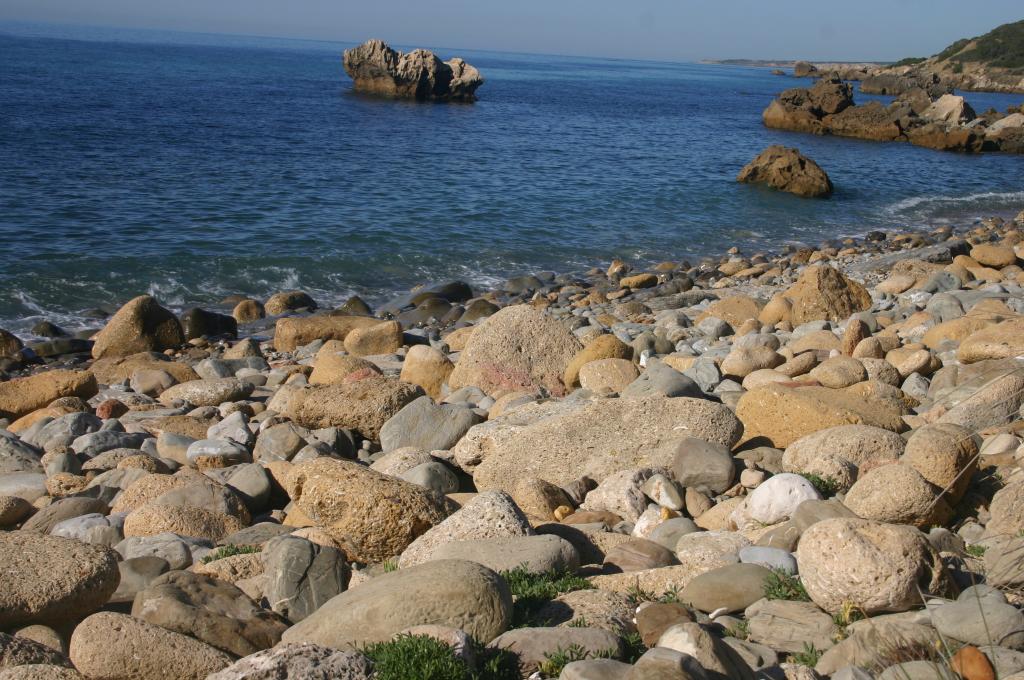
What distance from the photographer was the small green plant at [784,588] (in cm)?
472

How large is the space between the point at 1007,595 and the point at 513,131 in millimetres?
46932

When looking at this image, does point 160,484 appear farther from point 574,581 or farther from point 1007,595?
point 1007,595

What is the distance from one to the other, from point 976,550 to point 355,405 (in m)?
6.23

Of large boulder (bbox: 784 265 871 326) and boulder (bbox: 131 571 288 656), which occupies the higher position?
large boulder (bbox: 784 265 871 326)

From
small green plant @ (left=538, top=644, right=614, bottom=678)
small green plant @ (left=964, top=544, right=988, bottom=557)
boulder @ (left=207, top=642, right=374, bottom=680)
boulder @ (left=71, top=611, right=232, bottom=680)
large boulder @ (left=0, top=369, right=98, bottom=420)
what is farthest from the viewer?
large boulder @ (left=0, top=369, right=98, bottom=420)

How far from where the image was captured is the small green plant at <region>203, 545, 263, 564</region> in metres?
6.06

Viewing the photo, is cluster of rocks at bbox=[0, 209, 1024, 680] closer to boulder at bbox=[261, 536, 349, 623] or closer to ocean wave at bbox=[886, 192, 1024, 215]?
boulder at bbox=[261, 536, 349, 623]

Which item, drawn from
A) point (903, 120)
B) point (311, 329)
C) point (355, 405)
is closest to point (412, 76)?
point (903, 120)

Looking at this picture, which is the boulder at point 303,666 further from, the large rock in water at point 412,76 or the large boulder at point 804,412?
the large rock in water at point 412,76

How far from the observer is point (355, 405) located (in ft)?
31.3

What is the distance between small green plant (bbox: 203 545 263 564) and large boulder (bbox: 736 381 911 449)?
4.26 m

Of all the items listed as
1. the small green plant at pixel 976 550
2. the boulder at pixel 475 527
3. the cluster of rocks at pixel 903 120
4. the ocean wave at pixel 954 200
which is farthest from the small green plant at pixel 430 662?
the cluster of rocks at pixel 903 120

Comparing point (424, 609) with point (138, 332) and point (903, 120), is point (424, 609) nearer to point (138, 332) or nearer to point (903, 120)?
point (138, 332)

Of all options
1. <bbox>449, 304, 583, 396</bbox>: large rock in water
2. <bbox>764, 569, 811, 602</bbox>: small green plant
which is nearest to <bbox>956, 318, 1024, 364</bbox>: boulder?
<bbox>449, 304, 583, 396</bbox>: large rock in water
